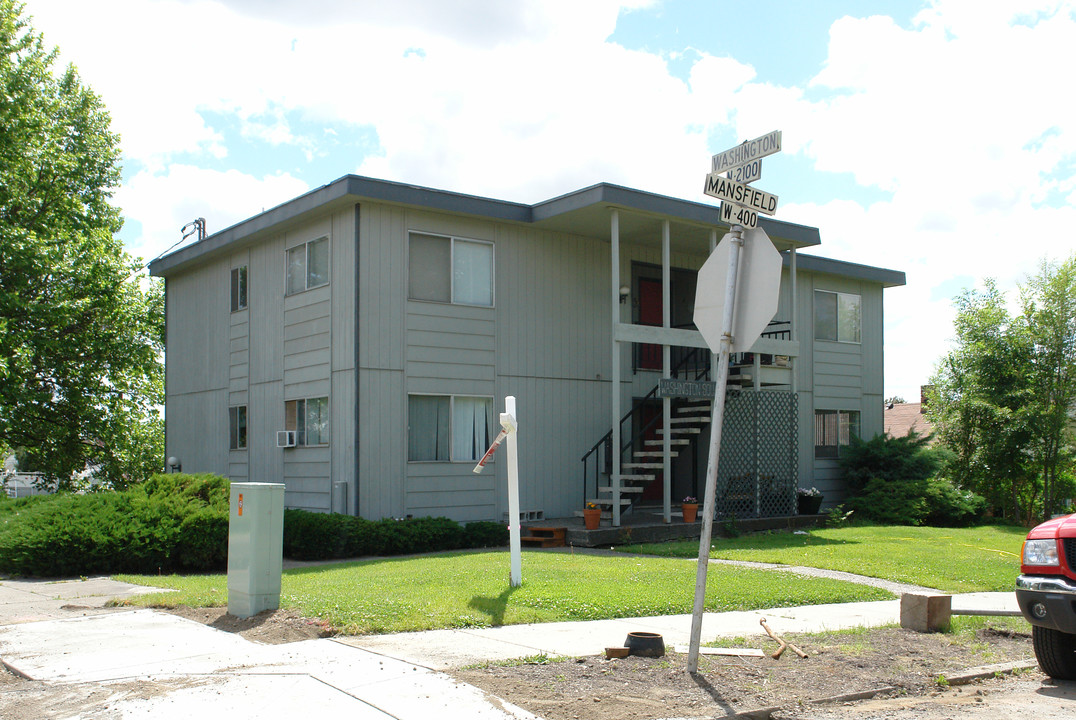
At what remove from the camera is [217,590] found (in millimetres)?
10109

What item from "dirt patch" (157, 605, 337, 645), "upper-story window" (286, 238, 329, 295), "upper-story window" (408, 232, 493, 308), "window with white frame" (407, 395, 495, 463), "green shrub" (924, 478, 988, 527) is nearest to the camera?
"dirt patch" (157, 605, 337, 645)

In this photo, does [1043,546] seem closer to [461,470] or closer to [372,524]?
[372,524]

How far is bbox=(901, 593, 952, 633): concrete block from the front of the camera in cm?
815

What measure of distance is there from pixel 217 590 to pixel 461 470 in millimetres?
6857

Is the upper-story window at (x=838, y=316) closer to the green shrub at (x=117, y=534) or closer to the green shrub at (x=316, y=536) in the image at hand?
the green shrub at (x=316, y=536)

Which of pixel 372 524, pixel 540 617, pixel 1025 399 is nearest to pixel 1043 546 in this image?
pixel 540 617

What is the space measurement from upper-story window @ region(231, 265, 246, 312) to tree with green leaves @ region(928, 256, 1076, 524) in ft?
56.3

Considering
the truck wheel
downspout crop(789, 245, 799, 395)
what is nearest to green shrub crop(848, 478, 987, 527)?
downspout crop(789, 245, 799, 395)

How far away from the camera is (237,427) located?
1962 cm

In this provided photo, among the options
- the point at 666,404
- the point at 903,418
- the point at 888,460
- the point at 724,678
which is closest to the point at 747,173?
the point at 724,678

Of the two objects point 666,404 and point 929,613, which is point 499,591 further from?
point 666,404

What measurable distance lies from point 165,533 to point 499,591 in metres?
5.84

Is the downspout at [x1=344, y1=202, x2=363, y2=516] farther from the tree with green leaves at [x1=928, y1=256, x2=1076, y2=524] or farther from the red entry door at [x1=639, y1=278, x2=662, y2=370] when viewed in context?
the tree with green leaves at [x1=928, y1=256, x2=1076, y2=524]

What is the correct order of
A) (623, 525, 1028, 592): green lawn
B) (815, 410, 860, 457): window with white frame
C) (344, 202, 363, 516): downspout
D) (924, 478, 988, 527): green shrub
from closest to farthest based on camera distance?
(623, 525, 1028, 592): green lawn, (344, 202, 363, 516): downspout, (924, 478, 988, 527): green shrub, (815, 410, 860, 457): window with white frame
